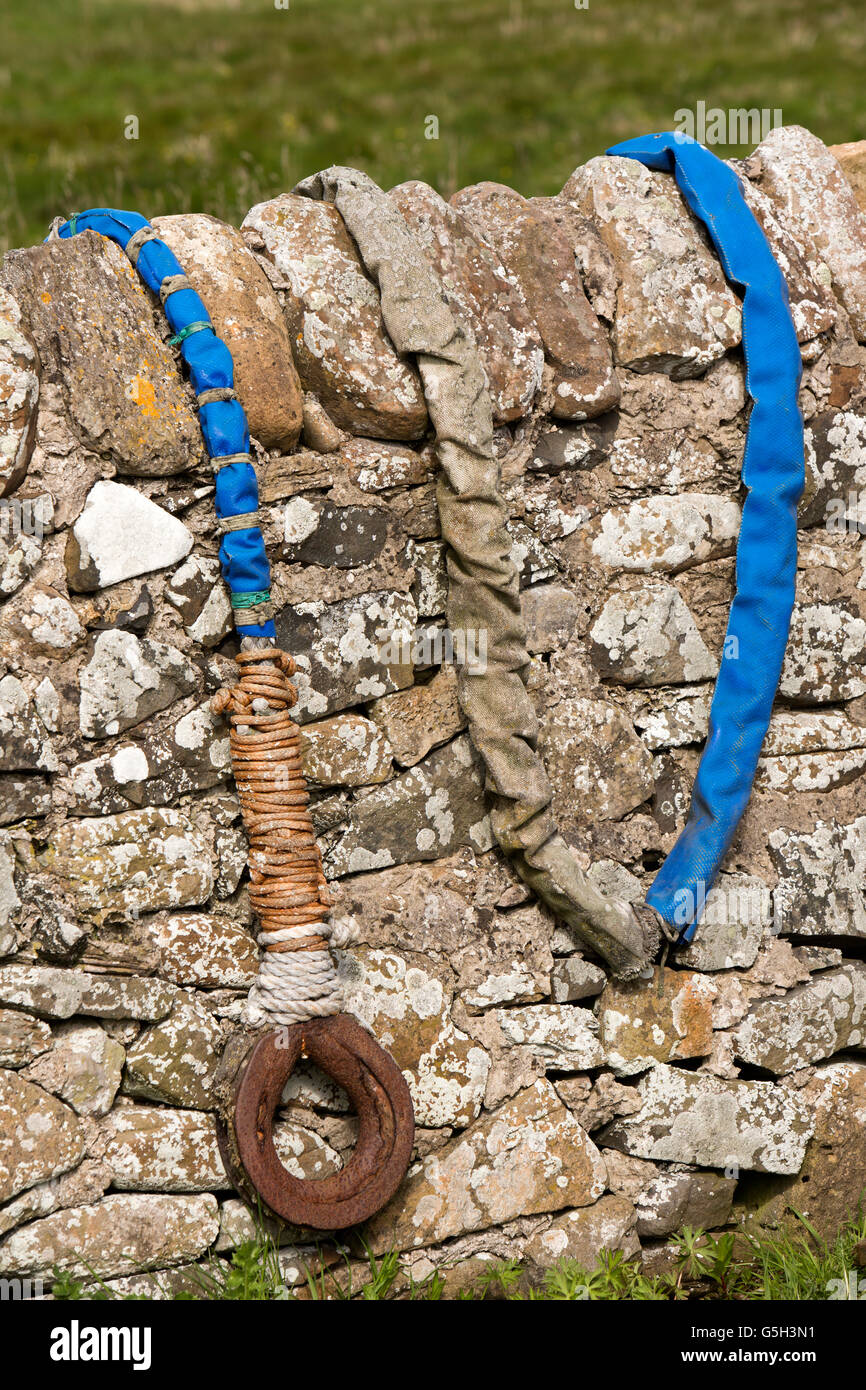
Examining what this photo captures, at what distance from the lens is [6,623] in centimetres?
200

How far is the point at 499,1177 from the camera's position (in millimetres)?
2371

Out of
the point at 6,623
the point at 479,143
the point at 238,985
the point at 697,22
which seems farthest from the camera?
the point at 697,22

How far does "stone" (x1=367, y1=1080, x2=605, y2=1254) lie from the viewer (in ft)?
7.56

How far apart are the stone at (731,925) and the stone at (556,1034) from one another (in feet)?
0.89

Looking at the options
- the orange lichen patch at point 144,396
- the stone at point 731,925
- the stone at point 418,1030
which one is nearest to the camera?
the orange lichen patch at point 144,396

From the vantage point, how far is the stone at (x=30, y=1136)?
6.52 feet

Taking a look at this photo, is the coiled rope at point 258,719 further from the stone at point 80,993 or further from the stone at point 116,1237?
the stone at point 116,1237

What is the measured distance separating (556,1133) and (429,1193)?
29 cm

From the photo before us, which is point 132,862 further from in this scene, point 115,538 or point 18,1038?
point 115,538

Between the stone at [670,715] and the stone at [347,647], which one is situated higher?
the stone at [347,647]

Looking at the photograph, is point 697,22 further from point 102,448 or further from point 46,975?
point 46,975

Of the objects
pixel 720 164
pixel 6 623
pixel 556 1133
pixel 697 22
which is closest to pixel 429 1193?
pixel 556 1133

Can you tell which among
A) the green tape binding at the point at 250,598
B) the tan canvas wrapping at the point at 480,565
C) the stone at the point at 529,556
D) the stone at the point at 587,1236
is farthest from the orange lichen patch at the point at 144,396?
the stone at the point at 587,1236

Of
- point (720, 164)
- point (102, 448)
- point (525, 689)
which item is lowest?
point (525, 689)
